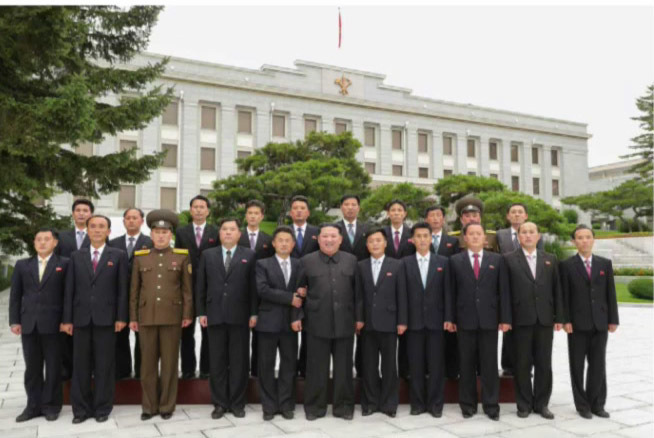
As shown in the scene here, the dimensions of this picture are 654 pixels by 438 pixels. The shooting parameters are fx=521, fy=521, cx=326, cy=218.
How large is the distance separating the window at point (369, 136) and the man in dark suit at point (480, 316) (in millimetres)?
41417

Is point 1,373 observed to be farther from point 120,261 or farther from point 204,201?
point 204,201

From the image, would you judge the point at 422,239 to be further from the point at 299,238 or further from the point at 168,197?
the point at 168,197

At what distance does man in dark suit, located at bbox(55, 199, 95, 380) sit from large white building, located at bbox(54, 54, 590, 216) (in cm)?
3082

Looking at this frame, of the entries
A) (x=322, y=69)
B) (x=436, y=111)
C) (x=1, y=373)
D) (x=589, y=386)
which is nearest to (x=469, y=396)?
(x=589, y=386)

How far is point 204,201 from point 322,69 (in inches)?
1623

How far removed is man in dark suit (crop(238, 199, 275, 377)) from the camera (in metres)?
6.34

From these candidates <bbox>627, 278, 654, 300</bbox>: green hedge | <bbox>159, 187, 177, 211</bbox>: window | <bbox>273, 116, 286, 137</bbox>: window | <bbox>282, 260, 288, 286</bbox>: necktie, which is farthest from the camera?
<bbox>273, 116, 286, 137</bbox>: window

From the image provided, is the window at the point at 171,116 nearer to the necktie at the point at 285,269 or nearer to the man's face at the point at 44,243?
the man's face at the point at 44,243

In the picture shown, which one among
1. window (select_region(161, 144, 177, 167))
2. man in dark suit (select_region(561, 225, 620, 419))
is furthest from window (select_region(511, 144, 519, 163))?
man in dark suit (select_region(561, 225, 620, 419))

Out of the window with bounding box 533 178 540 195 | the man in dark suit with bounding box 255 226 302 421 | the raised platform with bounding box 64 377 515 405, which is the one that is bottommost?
the raised platform with bounding box 64 377 515 405

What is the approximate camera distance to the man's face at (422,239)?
5781 millimetres

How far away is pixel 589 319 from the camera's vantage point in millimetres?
5516

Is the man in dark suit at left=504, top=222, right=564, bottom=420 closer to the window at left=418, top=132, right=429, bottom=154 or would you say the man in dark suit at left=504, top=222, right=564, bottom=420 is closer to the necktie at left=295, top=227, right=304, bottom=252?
the necktie at left=295, top=227, right=304, bottom=252

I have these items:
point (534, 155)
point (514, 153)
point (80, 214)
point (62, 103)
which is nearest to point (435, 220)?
point (80, 214)
